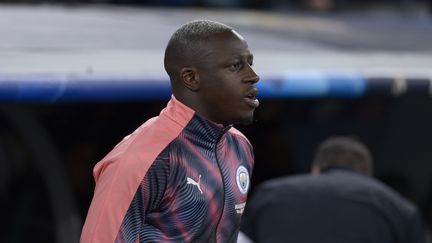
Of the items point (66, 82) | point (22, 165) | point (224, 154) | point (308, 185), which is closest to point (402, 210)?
point (308, 185)

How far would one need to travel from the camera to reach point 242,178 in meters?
2.53

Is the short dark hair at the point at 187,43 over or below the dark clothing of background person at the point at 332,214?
over

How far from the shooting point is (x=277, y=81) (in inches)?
194

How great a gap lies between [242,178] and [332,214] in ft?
5.50

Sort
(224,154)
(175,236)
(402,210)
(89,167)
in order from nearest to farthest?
1. (175,236)
2. (224,154)
3. (402,210)
4. (89,167)

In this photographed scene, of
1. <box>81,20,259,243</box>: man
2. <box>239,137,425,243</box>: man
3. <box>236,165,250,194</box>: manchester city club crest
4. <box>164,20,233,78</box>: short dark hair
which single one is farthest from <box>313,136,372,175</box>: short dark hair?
<box>164,20,233,78</box>: short dark hair

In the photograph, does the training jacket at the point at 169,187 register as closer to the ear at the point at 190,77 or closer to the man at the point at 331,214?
the ear at the point at 190,77

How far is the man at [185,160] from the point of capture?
226cm

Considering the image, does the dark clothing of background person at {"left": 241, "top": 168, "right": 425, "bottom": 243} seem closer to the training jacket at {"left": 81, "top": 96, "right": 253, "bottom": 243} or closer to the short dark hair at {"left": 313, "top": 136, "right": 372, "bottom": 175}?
the short dark hair at {"left": 313, "top": 136, "right": 372, "bottom": 175}

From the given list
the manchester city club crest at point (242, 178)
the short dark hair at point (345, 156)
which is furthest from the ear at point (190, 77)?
the short dark hair at point (345, 156)

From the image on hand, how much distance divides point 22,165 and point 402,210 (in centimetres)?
268

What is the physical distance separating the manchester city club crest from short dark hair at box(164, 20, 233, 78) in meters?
0.29

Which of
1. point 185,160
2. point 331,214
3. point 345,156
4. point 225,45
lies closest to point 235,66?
point 225,45

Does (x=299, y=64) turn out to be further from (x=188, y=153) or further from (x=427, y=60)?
(x=188, y=153)
